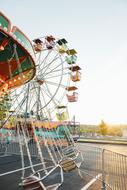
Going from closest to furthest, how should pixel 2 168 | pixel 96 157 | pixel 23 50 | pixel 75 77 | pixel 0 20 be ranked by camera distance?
pixel 0 20 → pixel 23 50 → pixel 2 168 → pixel 96 157 → pixel 75 77

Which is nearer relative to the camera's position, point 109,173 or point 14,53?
point 14,53

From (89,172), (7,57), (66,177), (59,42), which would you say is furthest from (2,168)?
(59,42)

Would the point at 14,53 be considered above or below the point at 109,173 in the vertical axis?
above

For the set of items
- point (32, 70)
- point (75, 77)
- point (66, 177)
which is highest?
point (75, 77)

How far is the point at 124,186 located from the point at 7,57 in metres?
5.95

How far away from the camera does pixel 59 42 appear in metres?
15.9

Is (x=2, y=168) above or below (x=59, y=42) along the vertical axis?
below

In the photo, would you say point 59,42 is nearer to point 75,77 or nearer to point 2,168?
point 75,77

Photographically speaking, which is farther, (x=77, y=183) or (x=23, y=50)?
(x=77, y=183)

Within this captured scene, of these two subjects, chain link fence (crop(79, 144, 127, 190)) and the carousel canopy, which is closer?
the carousel canopy

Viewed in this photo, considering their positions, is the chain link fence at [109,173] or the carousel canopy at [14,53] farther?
the chain link fence at [109,173]

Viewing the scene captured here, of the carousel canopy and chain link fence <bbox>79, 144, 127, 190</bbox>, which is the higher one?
the carousel canopy

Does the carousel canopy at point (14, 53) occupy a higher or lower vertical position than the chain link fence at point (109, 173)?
higher

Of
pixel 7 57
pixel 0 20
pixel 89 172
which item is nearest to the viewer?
pixel 0 20
